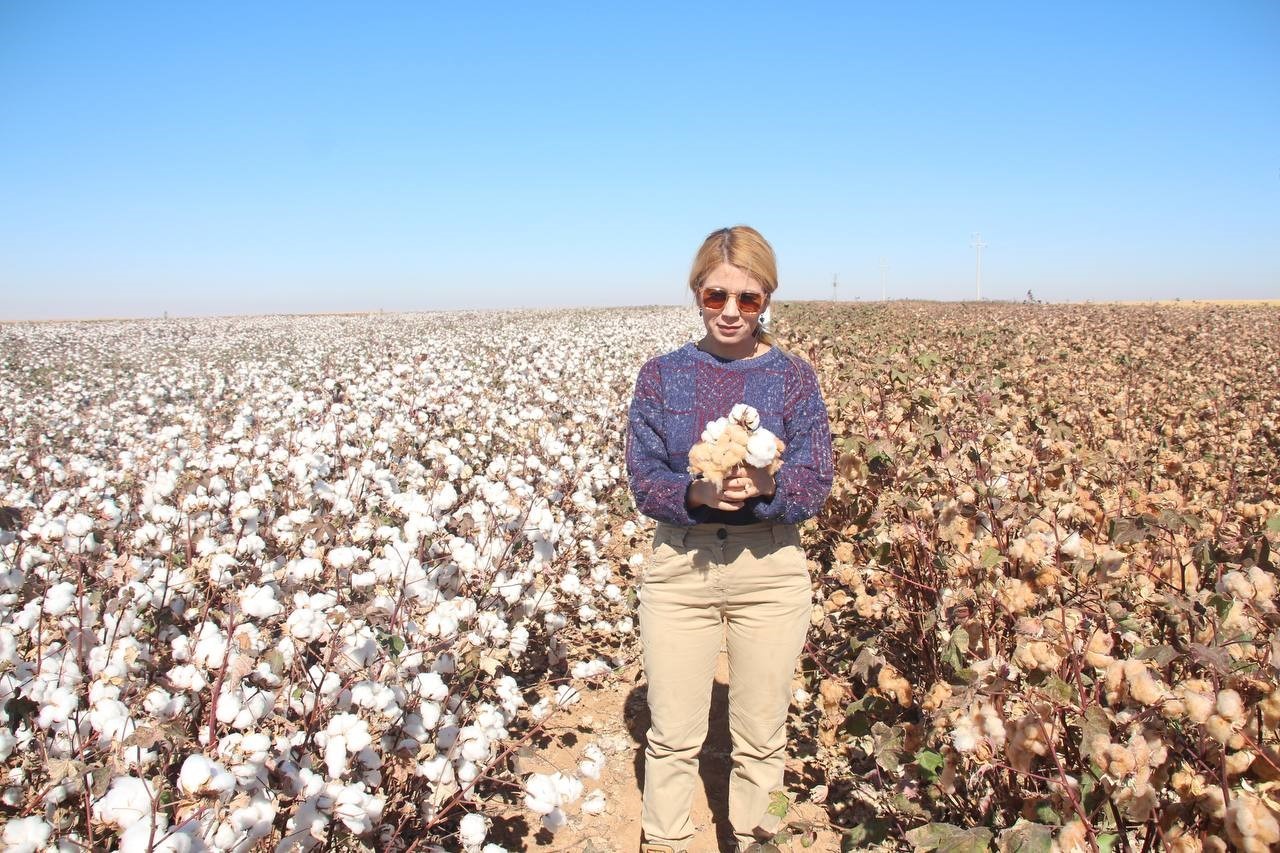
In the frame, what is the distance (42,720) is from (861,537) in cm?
339

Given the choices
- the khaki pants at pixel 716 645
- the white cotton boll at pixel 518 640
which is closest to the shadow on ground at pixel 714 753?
the khaki pants at pixel 716 645

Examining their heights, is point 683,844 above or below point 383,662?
below

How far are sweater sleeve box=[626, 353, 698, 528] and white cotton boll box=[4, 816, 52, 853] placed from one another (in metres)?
1.50

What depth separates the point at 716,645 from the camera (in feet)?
8.29

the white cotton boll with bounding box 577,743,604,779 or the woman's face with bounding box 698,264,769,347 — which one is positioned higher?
the woman's face with bounding box 698,264,769,347

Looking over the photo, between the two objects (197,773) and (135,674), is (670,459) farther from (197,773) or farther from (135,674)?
(135,674)

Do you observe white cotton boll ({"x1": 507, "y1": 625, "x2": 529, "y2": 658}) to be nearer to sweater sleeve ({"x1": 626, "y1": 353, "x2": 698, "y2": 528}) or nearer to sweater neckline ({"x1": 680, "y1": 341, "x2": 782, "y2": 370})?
sweater sleeve ({"x1": 626, "y1": 353, "x2": 698, "y2": 528})

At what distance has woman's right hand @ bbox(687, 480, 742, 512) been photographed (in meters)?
2.15

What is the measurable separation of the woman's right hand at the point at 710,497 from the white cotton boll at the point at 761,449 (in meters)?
0.16

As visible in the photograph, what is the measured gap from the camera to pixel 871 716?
3.00m

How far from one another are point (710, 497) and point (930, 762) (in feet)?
3.16

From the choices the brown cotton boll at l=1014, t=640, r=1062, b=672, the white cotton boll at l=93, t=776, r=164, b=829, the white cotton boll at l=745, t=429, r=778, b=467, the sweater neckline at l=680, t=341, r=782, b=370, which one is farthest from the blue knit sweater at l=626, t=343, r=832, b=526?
the white cotton boll at l=93, t=776, r=164, b=829

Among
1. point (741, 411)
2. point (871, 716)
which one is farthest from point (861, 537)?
point (741, 411)

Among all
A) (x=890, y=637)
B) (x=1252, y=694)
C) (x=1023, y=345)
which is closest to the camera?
(x=1252, y=694)
